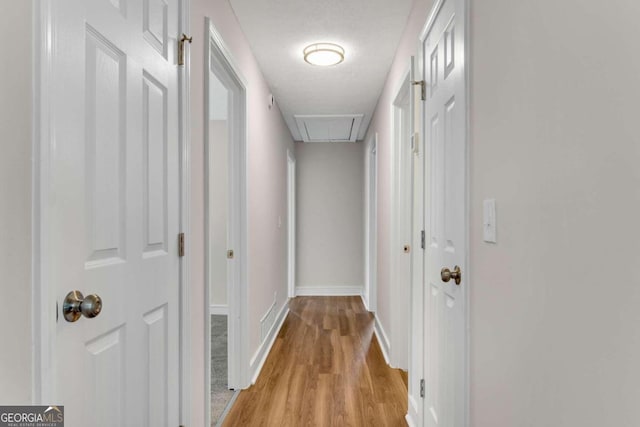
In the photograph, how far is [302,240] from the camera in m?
5.70

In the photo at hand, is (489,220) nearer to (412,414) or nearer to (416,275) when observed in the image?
(416,275)

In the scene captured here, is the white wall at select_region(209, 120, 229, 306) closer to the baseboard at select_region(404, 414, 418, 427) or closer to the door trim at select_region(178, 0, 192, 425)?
the baseboard at select_region(404, 414, 418, 427)

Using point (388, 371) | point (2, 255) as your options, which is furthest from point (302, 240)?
point (2, 255)

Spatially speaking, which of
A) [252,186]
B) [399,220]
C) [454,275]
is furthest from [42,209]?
[399,220]

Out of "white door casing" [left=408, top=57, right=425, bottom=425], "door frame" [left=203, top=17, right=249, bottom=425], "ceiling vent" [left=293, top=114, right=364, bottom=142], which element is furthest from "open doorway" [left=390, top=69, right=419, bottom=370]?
"ceiling vent" [left=293, top=114, right=364, bottom=142]

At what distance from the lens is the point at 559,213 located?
2.44 ft

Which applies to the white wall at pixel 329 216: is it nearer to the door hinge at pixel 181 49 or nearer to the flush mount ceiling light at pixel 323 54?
the flush mount ceiling light at pixel 323 54

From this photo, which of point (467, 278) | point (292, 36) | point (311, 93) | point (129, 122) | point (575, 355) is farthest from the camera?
point (311, 93)

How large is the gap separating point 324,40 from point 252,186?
117cm

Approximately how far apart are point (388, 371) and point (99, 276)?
2378 mm

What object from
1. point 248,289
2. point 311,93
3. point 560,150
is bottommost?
point 248,289

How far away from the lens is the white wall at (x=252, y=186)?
5.41ft

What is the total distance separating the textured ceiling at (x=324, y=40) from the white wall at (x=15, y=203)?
1.69 meters

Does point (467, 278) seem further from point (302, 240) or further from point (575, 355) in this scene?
point (302, 240)
